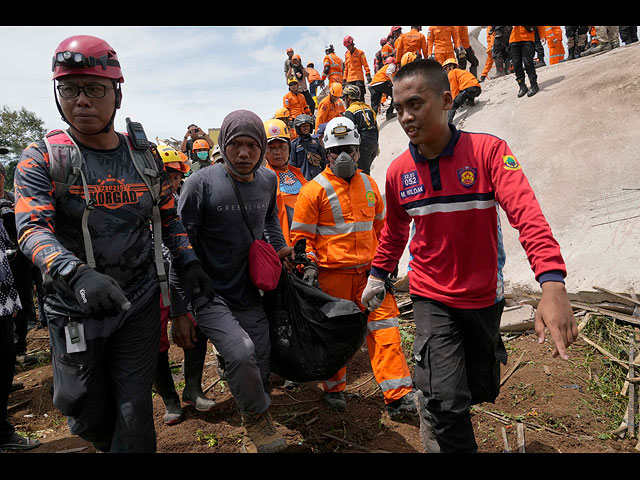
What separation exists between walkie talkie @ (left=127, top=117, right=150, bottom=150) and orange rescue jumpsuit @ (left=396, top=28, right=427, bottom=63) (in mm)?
10052

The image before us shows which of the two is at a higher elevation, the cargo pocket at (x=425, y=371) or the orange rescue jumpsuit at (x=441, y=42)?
the orange rescue jumpsuit at (x=441, y=42)

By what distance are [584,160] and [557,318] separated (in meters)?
6.41

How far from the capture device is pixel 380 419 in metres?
3.77

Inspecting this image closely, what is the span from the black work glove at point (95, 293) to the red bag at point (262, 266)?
1.18 m

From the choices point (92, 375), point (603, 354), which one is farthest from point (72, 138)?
point (603, 354)

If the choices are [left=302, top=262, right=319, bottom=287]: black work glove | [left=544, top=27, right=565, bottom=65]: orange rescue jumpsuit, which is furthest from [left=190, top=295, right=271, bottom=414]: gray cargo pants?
[left=544, top=27, right=565, bottom=65]: orange rescue jumpsuit

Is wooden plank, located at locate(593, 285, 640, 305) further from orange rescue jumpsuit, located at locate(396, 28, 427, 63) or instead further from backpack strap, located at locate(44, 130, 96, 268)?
orange rescue jumpsuit, located at locate(396, 28, 427, 63)

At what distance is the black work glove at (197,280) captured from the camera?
2.72 m

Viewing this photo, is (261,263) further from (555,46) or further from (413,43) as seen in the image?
(555,46)

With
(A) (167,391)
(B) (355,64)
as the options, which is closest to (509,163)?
(A) (167,391)

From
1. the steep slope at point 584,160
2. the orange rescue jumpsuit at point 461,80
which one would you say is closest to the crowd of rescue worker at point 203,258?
the steep slope at point 584,160

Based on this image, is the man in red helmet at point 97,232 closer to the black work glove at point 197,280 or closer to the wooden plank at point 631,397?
the black work glove at point 197,280

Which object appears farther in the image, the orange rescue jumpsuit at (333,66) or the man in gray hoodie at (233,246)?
the orange rescue jumpsuit at (333,66)

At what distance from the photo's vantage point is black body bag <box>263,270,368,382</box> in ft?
10.3
